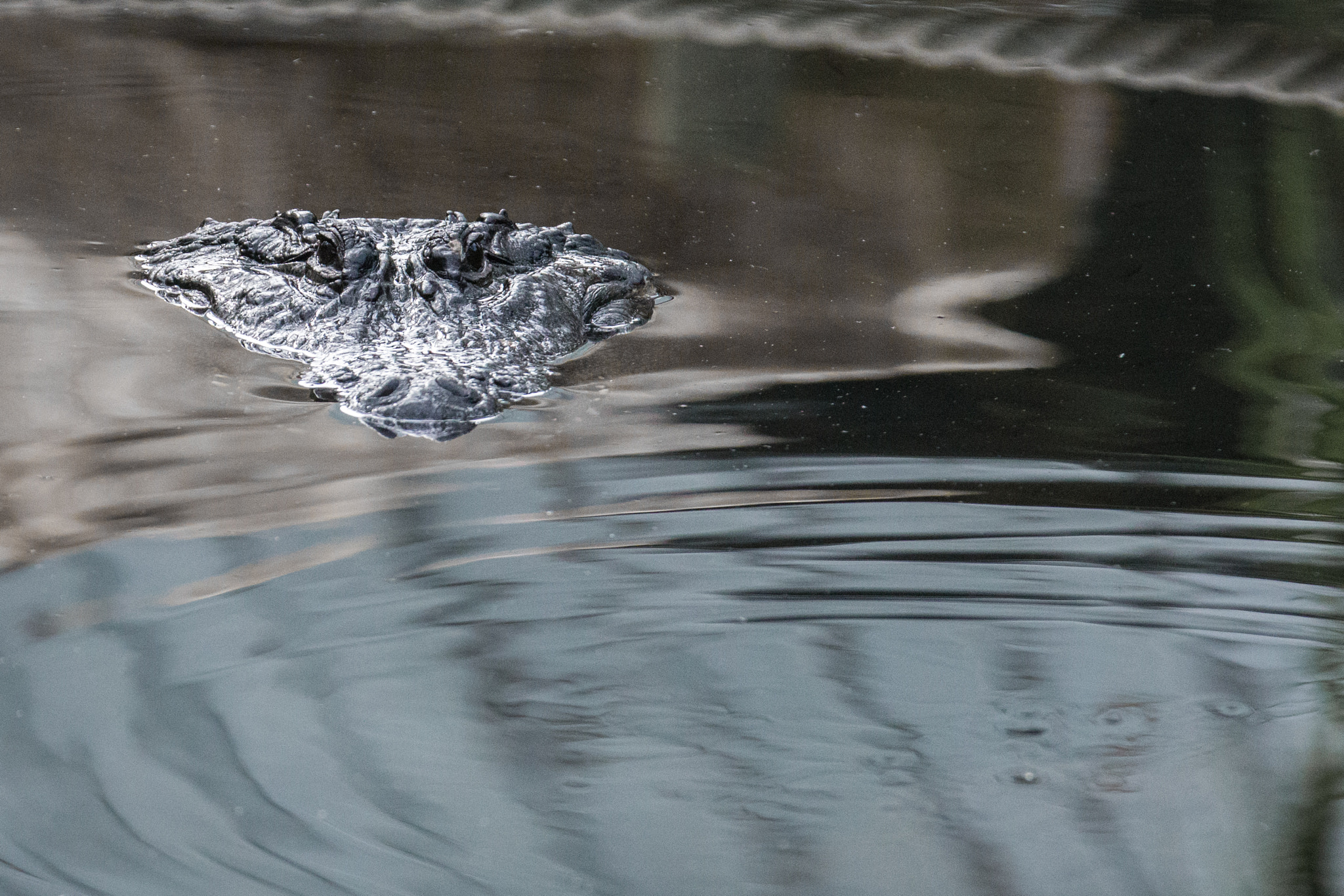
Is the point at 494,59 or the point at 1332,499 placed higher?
the point at 494,59

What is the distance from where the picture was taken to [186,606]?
2725 mm

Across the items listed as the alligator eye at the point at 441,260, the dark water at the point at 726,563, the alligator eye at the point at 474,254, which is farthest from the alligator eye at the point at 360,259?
the dark water at the point at 726,563

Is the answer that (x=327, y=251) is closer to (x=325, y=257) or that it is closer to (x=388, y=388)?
(x=325, y=257)

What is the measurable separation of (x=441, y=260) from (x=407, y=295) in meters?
0.18

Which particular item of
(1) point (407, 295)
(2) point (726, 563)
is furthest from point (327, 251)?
(2) point (726, 563)

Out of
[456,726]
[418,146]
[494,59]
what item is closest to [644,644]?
[456,726]

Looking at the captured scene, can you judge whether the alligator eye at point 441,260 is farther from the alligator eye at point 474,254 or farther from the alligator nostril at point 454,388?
the alligator nostril at point 454,388

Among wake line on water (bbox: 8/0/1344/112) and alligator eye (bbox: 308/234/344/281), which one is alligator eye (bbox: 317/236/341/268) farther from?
wake line on water (bbox: 8/0/1344/112)

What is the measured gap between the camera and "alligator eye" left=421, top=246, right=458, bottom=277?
475 cm

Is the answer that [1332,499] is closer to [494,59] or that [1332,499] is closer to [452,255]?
[452,255]

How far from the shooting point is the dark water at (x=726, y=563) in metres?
2.20

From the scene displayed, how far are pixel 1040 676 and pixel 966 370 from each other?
62.2 inches

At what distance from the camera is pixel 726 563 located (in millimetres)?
2941

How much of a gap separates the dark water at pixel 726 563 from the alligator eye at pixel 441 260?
2.13 feet
